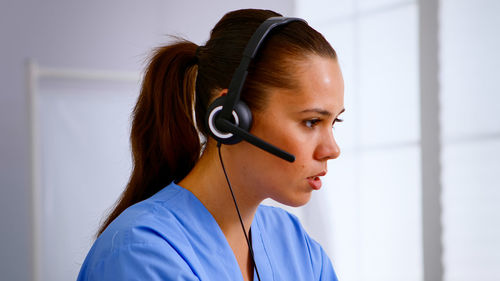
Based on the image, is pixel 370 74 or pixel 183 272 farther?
pixel 370 74

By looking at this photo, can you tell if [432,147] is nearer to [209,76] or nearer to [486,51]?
[486,51]

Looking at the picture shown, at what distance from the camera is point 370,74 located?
2.56 m

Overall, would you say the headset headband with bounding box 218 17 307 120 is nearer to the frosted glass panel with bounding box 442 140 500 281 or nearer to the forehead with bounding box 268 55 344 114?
the forehead with bounding box 268 55 344 114

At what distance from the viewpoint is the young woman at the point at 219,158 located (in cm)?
87

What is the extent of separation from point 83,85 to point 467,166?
159 cm

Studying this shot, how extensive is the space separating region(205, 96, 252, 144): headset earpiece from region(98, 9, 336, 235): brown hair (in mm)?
47

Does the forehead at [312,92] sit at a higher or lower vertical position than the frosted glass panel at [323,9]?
lower

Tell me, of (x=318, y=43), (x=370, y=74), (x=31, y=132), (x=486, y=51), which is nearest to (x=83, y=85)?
(x=31, y=132)

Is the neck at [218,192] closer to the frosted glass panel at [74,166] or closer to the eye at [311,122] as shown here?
the eye at [311,122]

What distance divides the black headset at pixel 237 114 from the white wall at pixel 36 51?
1422 millimetres

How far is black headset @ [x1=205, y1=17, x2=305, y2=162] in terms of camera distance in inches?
35.1

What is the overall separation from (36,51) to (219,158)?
1619mm

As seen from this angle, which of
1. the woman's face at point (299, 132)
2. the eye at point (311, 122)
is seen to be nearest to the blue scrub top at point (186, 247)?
the woman's face at point (299, 132)

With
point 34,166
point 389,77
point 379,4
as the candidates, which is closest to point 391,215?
point 389,77
